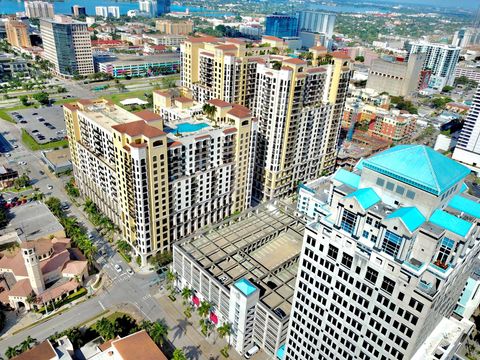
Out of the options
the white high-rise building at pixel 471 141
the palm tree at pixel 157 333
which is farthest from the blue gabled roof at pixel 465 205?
the white high-rise building at pixel 471 141

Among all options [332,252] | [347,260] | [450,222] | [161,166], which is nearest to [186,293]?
[161,166]

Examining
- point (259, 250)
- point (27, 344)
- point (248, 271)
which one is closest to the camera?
point (27, 344)

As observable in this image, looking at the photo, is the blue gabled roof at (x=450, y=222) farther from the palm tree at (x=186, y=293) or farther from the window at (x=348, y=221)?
the palm tree at (x=186, y=293)

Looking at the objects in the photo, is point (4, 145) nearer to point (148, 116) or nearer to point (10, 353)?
point (148, 116)

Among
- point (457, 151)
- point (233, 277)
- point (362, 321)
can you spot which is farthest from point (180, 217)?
point (457, 151)

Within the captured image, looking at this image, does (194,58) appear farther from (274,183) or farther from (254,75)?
(274,183)

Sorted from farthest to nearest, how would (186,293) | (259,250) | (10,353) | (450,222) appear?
(259,250) < (186,293) < (10,353) < (450,222)
